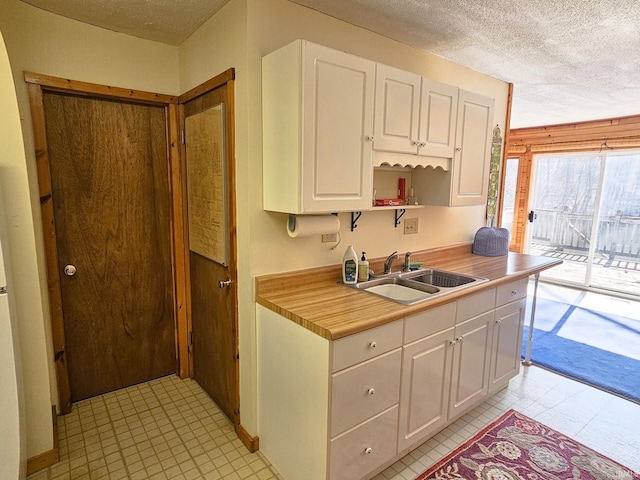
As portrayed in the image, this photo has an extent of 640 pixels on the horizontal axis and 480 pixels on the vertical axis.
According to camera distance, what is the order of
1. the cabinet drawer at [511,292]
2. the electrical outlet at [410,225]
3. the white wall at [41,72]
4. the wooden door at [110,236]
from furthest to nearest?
the electrical outlet at [410,225] < the cabinet drawer at [511,292] < the wooden door at [110,236] < the white wall at [41,72]

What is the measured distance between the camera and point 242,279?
197cm

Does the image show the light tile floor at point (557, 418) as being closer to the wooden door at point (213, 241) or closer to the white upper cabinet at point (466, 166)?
the wooden door at point (213, 241)

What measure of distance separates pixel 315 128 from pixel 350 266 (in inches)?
31.9

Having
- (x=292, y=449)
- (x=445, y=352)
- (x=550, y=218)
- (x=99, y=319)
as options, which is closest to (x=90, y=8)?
(x=99, y=319)

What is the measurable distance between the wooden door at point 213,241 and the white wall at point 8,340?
2.88 ft

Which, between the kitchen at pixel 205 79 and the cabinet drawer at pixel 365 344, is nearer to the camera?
the cabinet drawer at pixel 365 344

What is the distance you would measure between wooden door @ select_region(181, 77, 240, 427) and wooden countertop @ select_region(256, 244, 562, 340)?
298 millimetres

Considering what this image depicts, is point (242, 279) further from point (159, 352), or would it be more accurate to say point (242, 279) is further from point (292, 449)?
point (159, 352)

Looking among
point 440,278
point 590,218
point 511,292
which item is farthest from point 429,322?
point 590,218

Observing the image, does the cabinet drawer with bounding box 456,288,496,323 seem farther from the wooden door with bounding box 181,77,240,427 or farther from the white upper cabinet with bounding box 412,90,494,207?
the wooden door with bounding box 181,77,240,427

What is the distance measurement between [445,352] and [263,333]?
100cm

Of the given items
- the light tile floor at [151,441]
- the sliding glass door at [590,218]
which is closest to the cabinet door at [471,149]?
the light tile floor at [151,441]

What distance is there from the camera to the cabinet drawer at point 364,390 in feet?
5.09

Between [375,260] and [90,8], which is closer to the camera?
[90,8]
